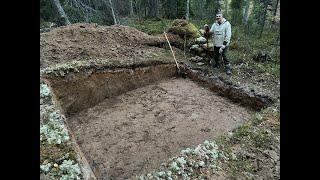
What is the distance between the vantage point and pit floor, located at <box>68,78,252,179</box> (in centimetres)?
624

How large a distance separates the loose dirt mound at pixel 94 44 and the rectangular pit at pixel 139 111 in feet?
3.45

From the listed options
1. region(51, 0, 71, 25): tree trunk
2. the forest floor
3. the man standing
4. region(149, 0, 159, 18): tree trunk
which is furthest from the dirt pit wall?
region(149, 0, 159, 18): tree trunk

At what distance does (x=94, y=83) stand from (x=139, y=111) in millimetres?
1792

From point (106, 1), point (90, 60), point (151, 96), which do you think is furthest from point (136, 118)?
point (106, 1)

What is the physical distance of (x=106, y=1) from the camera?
54.5ft

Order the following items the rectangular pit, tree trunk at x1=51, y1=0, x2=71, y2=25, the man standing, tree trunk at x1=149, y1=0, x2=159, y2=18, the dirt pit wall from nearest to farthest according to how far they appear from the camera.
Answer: the rectangular pit, the dirt pit wall, the man standing, tree trunk at x1=51, y1=0, x2=71, y2=25, tree trunk at x1=149, y1=0, x2=159, y2=18

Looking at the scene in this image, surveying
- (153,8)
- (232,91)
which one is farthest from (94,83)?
(153,8)

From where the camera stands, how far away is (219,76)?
374 inches

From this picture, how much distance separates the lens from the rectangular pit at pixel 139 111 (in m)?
6.42

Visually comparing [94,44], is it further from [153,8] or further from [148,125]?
[153,8]

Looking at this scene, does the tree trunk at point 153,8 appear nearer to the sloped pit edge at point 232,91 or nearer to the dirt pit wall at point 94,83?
the dirt pit wall at point 94,83

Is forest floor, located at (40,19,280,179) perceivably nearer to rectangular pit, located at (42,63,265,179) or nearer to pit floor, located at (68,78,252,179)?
rectangular pit, located at (42,63,265,179)
